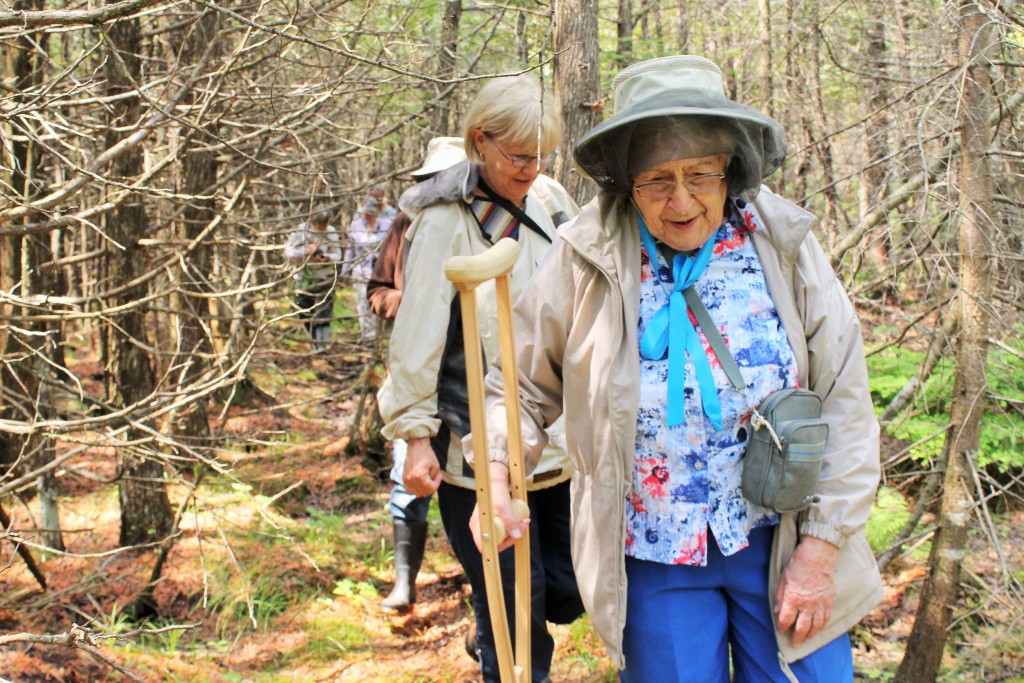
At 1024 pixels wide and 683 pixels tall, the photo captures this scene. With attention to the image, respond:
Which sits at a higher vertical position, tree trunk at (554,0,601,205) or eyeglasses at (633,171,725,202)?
tree trunk at (554,0,601,205)

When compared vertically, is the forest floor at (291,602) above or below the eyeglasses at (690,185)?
below

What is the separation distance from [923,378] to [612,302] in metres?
1.92

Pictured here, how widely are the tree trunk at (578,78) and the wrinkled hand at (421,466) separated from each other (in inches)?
59.5

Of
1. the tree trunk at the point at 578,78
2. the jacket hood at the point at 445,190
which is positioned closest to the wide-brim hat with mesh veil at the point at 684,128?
the jacket hood at the point at 445,190

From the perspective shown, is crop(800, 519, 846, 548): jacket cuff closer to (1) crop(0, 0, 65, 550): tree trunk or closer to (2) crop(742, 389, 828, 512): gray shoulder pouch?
(2) crop(742, 389, 828, 512): gray shoulder pouch

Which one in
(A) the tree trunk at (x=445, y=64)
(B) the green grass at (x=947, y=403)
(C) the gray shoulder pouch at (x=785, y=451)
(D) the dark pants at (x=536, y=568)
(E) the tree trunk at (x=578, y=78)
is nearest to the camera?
(C) the gray shoulder pouch at (x=785, y=451)

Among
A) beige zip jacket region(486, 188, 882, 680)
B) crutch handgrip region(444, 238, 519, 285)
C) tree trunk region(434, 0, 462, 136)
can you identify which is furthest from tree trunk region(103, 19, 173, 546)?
crutch handgrip region(444, 238, 519, 285)

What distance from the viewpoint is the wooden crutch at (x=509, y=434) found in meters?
1.96

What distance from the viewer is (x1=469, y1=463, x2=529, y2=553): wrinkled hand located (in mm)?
2258

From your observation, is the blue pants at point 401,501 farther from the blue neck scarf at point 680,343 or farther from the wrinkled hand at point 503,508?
the blue neck scarf at point 680,343

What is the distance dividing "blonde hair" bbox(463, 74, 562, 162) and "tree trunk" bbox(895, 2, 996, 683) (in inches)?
53.5

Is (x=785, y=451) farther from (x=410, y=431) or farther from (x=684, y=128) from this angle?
(x=410, y=431)

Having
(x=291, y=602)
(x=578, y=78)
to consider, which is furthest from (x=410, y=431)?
(x=291, y=602)

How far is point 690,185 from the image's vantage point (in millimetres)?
2207
